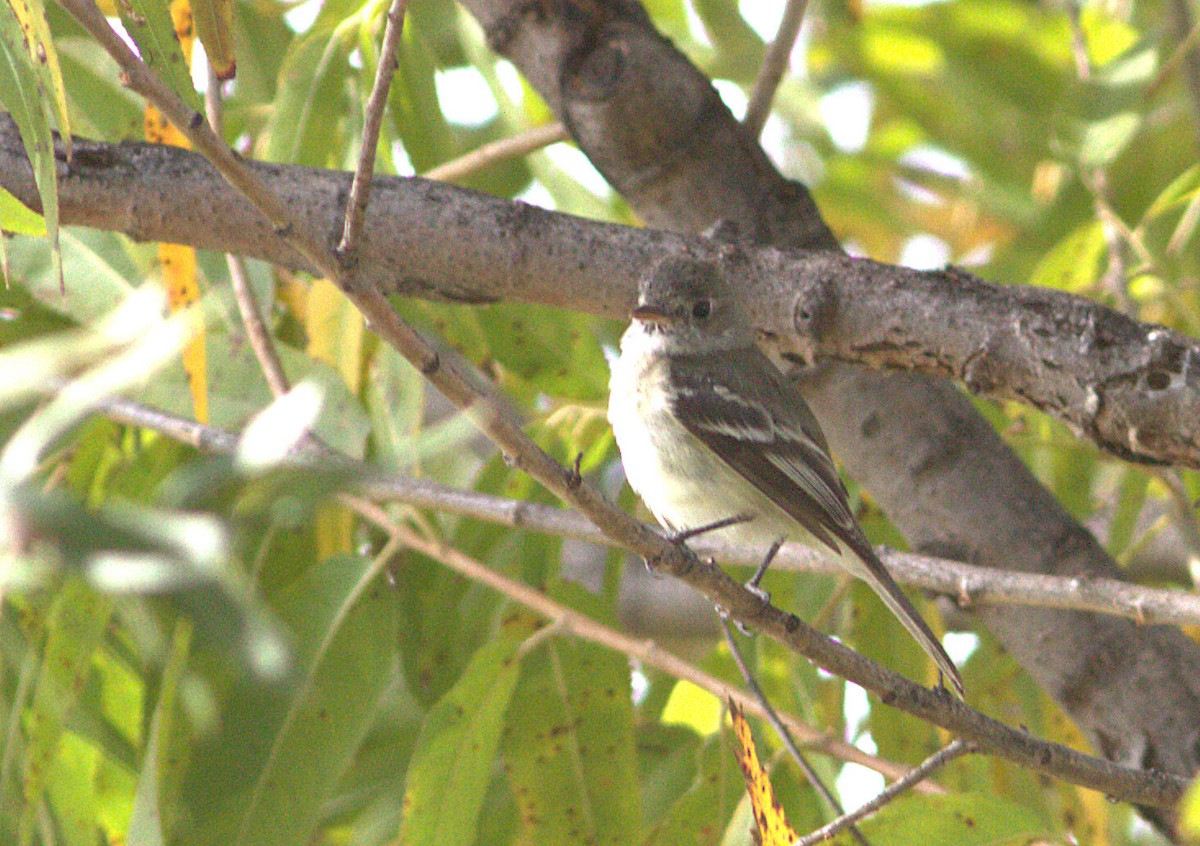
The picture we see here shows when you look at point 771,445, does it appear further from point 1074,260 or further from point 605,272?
point 1074,260

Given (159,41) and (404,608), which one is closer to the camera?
(159,41)

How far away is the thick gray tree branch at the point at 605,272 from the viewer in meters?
1.88

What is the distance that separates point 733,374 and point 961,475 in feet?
1.75

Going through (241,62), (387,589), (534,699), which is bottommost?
(534,699)

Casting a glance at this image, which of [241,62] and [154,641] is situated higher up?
[241,62]

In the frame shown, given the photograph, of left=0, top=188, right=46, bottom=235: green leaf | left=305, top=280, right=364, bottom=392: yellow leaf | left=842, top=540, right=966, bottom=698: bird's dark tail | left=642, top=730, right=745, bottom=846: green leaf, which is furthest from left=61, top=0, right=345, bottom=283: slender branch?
left=642, top=730, right=745, bottom=846: green leaf

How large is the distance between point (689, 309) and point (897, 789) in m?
1.17

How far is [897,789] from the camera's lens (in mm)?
1767

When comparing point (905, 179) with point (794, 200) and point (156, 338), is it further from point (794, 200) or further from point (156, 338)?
point (156, 338)

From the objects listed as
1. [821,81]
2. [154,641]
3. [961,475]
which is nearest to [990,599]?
[961,475]

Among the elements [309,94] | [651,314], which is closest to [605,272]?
[651,314]

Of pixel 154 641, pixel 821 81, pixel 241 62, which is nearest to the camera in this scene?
pixel 154 641

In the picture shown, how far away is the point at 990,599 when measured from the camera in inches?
81.5

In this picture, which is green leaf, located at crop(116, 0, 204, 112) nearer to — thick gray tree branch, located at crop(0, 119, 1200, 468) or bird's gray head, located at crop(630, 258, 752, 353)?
thick gray tree branch, located at crop(0, 119, 1200, 468)
